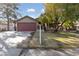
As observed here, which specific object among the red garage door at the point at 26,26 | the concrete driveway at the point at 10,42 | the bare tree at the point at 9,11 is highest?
the bare tree at the point at 9,11

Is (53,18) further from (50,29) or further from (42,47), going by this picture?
(42,47)

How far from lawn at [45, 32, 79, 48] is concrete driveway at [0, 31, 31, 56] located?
389mm

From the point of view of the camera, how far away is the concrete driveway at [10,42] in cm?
285

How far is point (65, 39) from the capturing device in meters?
2.86

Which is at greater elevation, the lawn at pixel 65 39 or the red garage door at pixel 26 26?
the red garage door at pixel 26 26

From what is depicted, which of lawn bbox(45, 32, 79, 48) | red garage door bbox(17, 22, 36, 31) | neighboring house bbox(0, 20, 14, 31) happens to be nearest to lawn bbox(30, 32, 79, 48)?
lawn bbox(45, 32, 79, 48)

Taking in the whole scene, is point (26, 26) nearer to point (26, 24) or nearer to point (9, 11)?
point (26, 24)

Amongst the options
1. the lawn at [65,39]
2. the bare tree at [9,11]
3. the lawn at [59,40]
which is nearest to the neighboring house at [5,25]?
the bare tree at [9,11]

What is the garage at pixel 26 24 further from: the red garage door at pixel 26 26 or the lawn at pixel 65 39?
the lawn at pixel 65 39

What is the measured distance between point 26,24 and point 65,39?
593mm

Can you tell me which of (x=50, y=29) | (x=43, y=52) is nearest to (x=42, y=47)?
(x=43, y=52)


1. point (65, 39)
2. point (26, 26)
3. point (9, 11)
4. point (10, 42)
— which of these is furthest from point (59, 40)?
point (9, 11)

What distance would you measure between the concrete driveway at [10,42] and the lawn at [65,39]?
389mm

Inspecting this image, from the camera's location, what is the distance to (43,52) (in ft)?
9.42
